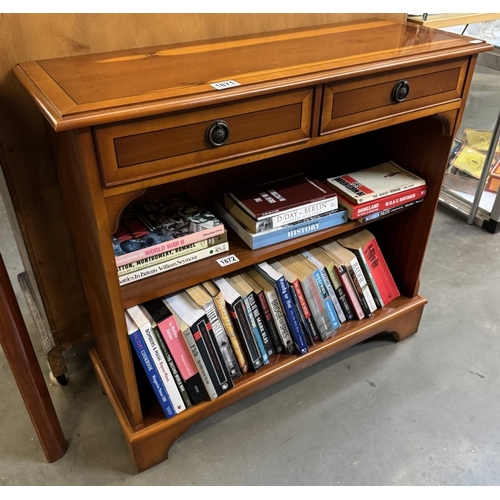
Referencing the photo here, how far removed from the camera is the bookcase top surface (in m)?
0.76

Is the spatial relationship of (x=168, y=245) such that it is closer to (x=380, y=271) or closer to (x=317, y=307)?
(x=317, y=307)

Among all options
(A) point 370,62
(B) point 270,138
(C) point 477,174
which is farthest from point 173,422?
(C) point 477,174

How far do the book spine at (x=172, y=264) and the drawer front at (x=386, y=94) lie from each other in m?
0.35

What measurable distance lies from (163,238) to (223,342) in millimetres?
302

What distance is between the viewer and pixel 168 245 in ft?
3.44

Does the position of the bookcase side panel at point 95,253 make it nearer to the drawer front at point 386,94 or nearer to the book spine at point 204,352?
the book spine at point 204,352

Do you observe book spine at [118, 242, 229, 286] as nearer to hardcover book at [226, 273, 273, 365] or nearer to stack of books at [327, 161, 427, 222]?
hardcover book at [226, 273, 273, 365]

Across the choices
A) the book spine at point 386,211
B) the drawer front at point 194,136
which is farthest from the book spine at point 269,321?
the drawer front at point 194,136

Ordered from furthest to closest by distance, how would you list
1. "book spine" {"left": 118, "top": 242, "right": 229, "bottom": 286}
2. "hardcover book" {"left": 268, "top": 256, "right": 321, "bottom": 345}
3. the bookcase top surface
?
1. "hardcover book" {"left": 268, "top": 256, "right": 321, "bottom": 345}
2. "book spine" {"left": 118, "top": 242, "right": 229, "bottom": 286}
3. the bookcase top surface

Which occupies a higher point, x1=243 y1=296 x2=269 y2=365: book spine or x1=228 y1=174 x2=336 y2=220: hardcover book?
x1=228 y1=174 x2=336 y2=220: hardcover book

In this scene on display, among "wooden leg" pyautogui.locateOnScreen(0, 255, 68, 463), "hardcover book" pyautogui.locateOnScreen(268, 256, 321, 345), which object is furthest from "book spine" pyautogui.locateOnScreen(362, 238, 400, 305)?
"wooden leg" pyautogui.locateOnScreen(0, 255, 68, 463)

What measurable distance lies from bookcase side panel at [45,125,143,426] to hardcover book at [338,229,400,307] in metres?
0.65
